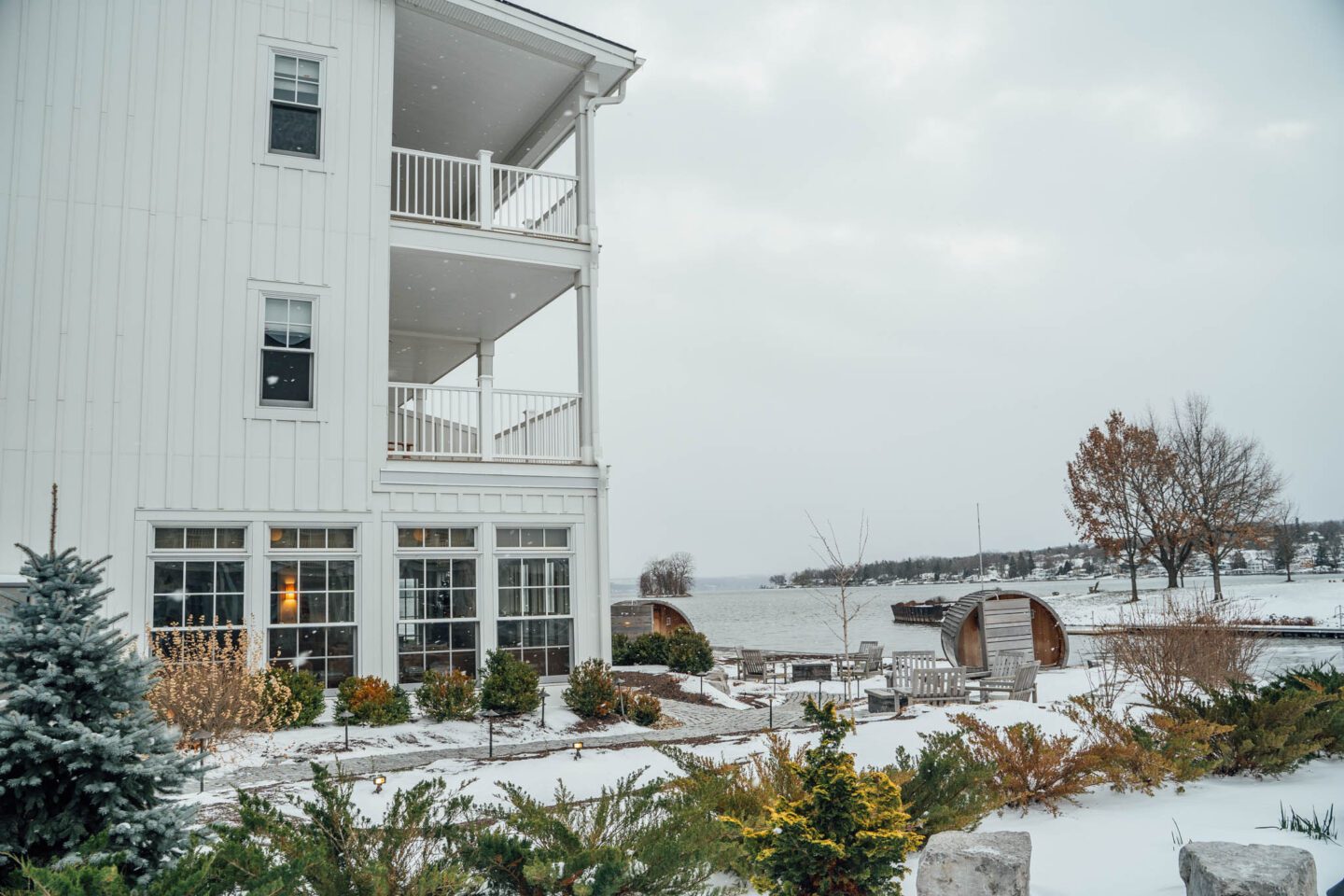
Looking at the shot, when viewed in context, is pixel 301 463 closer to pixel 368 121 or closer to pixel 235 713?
pixel 235 713

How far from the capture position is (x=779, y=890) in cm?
462

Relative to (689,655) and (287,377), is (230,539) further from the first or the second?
(689,655)

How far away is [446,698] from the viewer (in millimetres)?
11031

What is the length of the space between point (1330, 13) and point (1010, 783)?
558 centimetres

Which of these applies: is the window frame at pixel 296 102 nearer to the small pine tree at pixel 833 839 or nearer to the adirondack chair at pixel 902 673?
the small pine tree at pixel 833 839

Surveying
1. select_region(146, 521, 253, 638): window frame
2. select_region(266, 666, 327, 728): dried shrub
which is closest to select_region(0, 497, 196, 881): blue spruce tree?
select_region(266, 666, 327, 728): dried shrub

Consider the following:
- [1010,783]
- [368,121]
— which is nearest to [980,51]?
[368,121]

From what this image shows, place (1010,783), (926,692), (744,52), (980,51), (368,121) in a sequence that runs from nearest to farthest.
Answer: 1. (1010,783)
2. (368,121)
3. (926,692)
4. (980,51)
5. (744,52)

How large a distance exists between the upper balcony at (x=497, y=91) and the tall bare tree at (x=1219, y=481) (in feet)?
135

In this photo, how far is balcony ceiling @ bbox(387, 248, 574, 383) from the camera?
13445 mm

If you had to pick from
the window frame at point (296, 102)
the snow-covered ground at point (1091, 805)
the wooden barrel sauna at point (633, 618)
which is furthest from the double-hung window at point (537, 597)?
the wooden barrel sauna at point (633, 618)

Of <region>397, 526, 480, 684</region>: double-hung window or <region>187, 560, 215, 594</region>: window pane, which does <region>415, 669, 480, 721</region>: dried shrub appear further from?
<region>187, 560, 215, 594</region>: window pane

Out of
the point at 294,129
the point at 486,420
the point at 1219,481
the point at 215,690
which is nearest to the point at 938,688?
the point at 486,420

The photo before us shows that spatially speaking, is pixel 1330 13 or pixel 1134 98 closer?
pixel 1330 13
